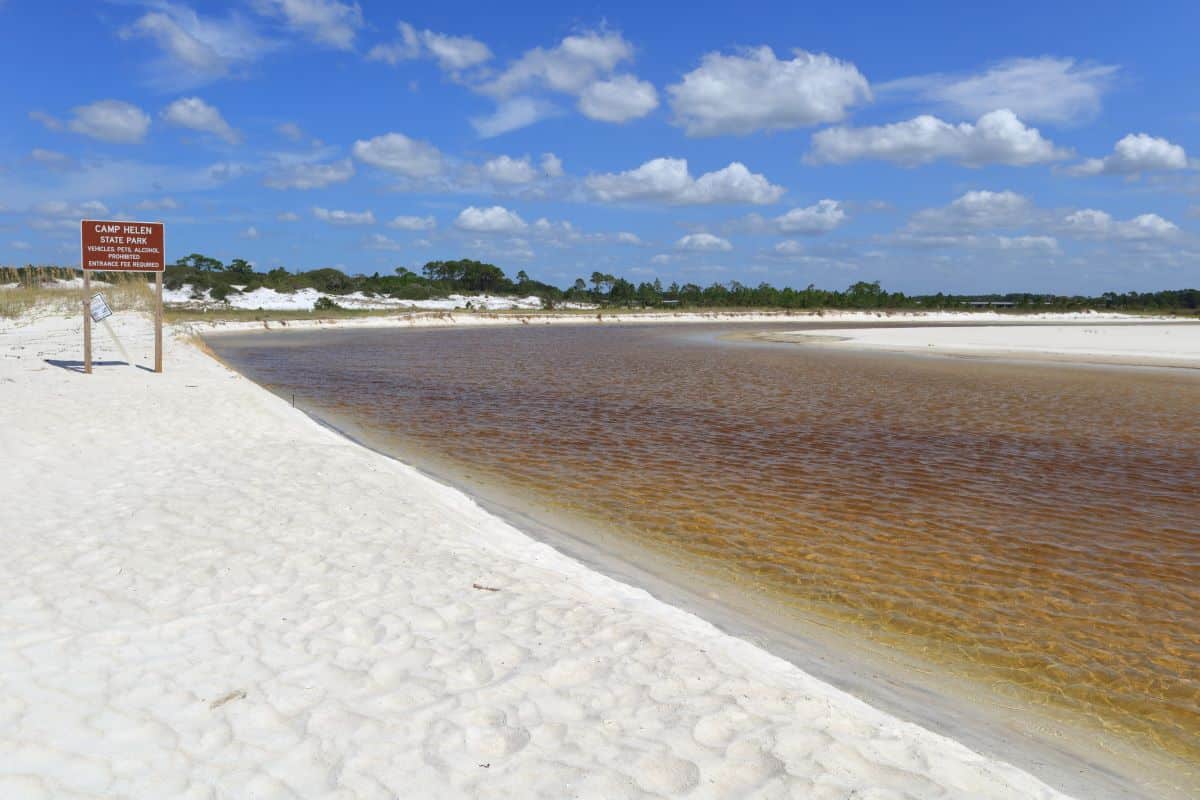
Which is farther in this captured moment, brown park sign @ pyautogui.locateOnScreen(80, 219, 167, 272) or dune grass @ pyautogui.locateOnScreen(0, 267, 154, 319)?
dune grass @ pyautogui.locateOnScreen(0, 267, 154, 319)

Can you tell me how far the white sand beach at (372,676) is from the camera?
3.66m

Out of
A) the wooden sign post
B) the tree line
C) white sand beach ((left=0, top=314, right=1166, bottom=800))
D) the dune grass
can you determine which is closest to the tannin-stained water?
white sand beach ((left=0, top=314, right=1166, bottom=800))

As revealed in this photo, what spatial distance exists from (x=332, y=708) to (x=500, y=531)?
3.91 metres

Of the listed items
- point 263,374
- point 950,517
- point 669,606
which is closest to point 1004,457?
point 950,517

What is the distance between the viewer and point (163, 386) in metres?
16.3

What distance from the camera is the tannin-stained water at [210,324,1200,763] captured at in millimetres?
5941

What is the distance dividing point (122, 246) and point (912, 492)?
54.8 feet

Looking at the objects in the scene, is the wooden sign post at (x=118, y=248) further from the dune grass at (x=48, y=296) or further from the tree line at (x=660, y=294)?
the tree line at (x=660, y=294)

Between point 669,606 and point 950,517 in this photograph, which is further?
point 950,517

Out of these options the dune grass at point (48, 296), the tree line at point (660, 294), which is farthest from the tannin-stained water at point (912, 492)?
the tree line at point (660, 294)

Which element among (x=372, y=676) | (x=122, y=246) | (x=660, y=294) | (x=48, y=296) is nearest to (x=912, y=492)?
(x=372, y=676)

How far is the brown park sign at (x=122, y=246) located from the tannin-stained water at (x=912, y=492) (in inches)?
179

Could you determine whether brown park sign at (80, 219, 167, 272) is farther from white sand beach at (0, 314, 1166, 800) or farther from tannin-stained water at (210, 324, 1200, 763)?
white sand beach at (0, 314, 1166, 800)

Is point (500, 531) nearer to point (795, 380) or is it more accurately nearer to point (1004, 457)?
point (1004, 457)
